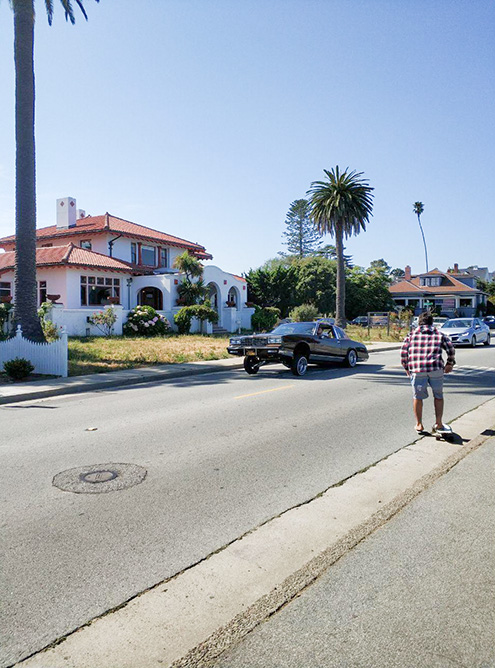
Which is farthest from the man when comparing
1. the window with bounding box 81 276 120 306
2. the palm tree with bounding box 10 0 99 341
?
the window with bounding box 81 276 120 306

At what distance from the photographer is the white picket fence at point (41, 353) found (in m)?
14.9

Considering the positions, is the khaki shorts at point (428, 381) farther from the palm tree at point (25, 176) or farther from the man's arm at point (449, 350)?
the palm tree at point (25, 176)

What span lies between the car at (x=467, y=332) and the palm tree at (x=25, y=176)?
20.3 m

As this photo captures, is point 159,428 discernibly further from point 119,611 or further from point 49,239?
point 49,239

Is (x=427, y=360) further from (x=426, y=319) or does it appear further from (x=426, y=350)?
(x=426, y=319)

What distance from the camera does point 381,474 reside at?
5816 millimetres

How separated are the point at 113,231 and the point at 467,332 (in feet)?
76.0

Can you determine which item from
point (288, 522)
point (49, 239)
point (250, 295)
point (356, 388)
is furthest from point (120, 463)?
point (250, 295)

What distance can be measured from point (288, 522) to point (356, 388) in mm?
8391

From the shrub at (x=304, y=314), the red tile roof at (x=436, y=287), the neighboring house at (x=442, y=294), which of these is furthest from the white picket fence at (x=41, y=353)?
the red tile roof at (x=436, y=287)

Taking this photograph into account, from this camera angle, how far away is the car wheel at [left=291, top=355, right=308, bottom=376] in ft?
48.8

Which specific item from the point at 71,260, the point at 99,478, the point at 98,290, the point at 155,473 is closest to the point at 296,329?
the point at 155,473

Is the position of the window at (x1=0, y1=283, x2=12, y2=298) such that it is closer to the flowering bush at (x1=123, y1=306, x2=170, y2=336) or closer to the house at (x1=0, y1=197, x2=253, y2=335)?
the house at (x1=0, y1=197, x2=253, y2=335)

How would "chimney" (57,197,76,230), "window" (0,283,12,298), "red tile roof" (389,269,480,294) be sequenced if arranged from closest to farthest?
1. "window" (0,283,12,298)
2. "chimney" (57,197,76,230)
3. "red tile roof" (389,269,480,294)
